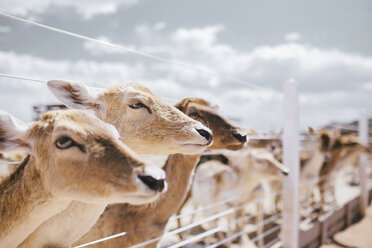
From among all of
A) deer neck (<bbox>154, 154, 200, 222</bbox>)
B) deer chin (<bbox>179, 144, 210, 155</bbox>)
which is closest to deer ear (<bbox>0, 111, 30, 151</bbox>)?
deer chin (<bbox>179, 144, 210, 155</bbox>)

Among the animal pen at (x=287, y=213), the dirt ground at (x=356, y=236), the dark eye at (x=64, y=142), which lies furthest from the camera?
the dirt ground at (x=356, y=236)

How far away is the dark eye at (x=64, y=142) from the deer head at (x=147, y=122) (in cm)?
48

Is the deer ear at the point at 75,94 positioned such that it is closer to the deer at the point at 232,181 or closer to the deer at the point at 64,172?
the deer at the point at 64,172

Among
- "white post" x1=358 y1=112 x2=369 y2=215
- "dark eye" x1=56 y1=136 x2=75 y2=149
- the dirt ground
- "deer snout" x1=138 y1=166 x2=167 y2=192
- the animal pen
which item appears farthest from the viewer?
"white post" x1=358 y1=112 x2=369 y2=215

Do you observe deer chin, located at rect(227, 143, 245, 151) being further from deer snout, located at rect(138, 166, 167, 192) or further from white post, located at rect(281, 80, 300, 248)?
white post, located at rect(281, 80, 300, 248)

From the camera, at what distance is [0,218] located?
1249 mm

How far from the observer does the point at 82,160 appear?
3.78 ft

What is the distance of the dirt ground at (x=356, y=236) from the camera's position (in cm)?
499

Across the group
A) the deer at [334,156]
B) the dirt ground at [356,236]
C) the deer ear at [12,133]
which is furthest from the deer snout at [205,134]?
the deer at [334,156]

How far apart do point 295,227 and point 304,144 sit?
5.53 meters

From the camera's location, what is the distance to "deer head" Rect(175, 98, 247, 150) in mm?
2129

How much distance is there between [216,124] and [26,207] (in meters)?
1.39

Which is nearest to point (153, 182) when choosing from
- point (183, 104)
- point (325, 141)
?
point (183, 104)

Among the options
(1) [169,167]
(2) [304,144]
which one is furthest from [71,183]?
Answer: (2) [304,144]
